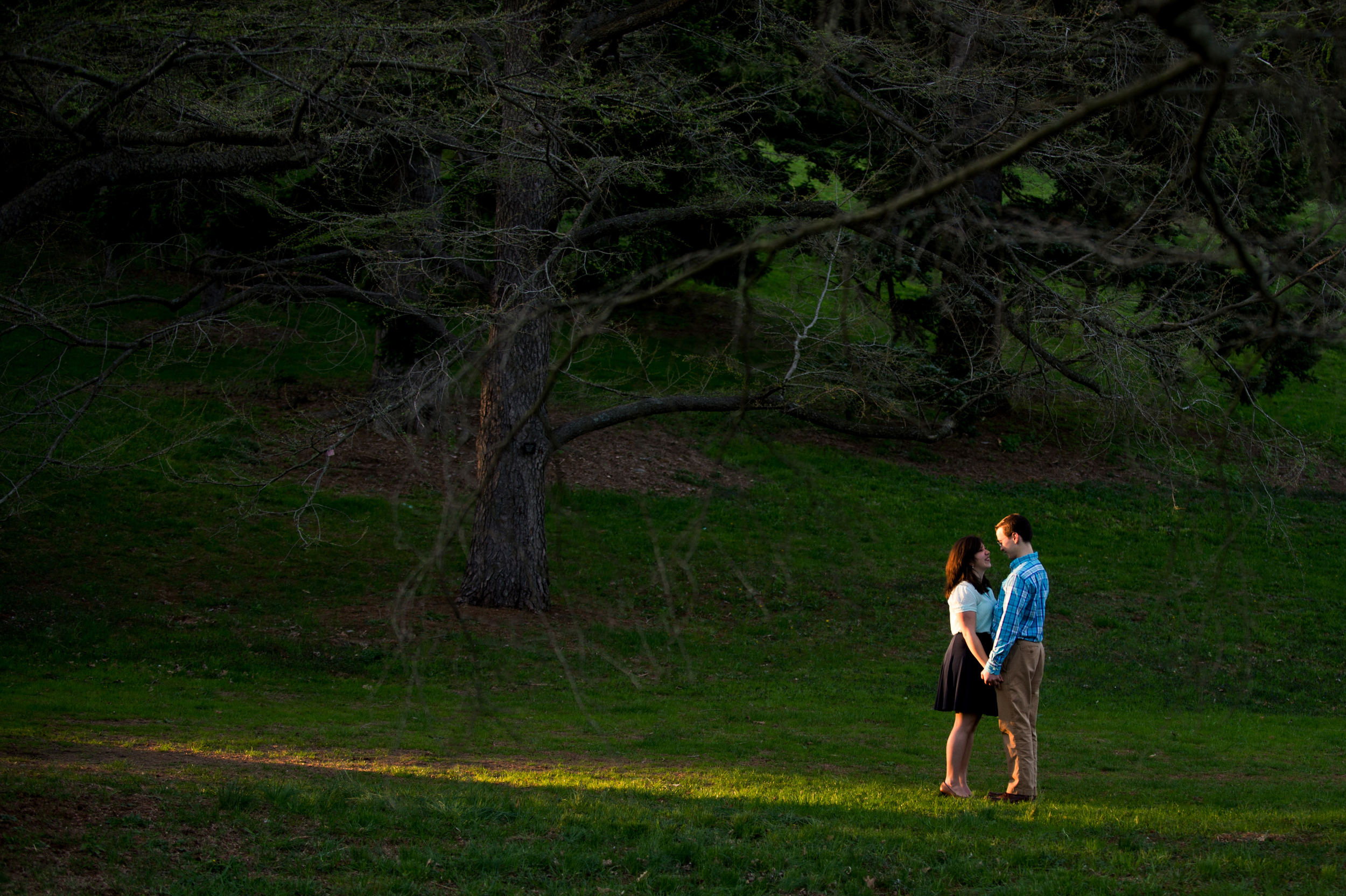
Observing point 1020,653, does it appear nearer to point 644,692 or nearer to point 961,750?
point 961,750

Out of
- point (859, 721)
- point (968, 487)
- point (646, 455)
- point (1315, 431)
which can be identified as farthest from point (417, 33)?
point (1315, 431)

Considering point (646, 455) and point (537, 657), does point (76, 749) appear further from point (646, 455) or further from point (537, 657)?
point (646, 455)

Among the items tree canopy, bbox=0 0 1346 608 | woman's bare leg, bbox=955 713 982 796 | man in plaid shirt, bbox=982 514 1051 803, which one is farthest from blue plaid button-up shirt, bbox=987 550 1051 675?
tree canopy, bbox=0 0 1346 608

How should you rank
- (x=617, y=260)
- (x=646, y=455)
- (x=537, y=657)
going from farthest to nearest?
(x=646, y=455) → (x=617, y=260) → (x=537, y=657)

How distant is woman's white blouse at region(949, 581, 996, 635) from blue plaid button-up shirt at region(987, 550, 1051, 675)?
0.24 metres

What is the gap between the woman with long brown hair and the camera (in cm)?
684

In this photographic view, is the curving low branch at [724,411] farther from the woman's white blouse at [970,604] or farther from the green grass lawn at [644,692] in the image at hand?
the woman's white blouse at [970,604]

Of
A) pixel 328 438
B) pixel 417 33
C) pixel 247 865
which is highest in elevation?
pixel 417 33

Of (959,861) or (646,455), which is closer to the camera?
(959,861)

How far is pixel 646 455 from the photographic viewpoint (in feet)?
66.1

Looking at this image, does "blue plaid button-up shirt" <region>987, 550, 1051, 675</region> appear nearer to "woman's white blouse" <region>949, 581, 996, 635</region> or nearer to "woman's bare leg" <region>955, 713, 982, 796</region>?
"woman's white blouse" <region>949, 581, 996, 635</region>

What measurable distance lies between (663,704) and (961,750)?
4441mm

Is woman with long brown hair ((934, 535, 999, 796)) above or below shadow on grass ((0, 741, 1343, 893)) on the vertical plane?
above

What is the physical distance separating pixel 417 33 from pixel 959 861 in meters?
6.47
